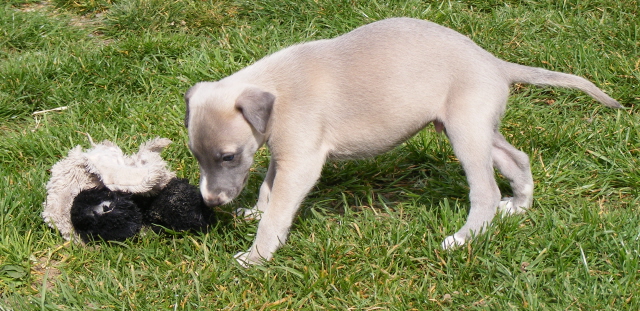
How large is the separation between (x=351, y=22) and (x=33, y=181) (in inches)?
126

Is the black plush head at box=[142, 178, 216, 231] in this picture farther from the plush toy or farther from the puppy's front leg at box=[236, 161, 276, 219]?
the puppy's front leg at box=[236, 161, 276, 219]

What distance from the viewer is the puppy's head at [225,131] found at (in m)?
4.21

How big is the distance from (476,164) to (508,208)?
0.49 meters

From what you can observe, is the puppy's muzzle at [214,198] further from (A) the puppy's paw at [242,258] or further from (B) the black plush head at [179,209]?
(A) the puppy's paw at [242,258]

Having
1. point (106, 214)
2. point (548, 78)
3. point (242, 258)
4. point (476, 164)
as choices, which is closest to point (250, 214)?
point (242, 258)

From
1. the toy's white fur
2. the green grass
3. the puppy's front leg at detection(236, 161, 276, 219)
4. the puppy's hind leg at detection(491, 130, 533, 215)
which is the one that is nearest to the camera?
the green grass

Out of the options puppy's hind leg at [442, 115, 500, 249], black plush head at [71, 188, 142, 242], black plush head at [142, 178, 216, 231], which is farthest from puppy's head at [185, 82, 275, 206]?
puppy's hind leg at [442, 115, 500, 249]

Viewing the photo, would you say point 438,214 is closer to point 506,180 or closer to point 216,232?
point 506,180

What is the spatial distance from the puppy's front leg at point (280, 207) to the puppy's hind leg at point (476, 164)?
36.8 inches

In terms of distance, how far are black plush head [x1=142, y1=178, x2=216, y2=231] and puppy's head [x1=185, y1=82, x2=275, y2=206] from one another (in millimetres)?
186

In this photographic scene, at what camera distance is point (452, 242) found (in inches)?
173

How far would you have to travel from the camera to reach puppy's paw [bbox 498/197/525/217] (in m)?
4.67

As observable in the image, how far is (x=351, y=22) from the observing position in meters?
6.81

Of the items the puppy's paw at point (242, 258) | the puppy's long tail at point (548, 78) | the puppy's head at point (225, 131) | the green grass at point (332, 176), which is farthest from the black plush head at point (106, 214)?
the puppy's long tail at point (548, 78)
